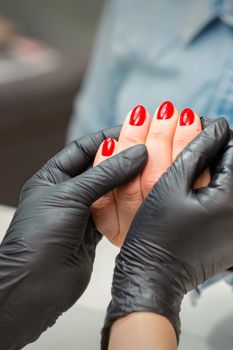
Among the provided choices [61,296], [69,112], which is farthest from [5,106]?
[61,296]

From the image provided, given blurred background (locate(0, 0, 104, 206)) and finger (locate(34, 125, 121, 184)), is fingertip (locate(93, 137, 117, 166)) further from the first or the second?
blurred background (locate(0, 0, 104, 206))

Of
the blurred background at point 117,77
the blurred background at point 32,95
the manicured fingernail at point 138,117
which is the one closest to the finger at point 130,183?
the manicured fingernail at point 138,117

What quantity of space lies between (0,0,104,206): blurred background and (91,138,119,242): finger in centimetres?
134

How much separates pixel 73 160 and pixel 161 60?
1.59ft

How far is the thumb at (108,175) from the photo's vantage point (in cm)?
74

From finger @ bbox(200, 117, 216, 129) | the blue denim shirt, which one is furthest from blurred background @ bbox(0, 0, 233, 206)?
finger @ bbox(200, 117, 216, 129)

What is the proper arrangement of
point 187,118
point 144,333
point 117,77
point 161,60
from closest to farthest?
point 144,333 < point 187,118 < point 161,60 < point 117,77

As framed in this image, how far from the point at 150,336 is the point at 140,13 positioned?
788 millimetres

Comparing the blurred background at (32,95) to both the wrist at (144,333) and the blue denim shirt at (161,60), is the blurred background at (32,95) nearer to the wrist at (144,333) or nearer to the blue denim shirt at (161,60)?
the blue denim shirt at (161,60)

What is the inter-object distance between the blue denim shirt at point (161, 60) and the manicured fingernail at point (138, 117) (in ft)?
0.94

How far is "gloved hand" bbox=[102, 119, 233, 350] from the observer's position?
70 cm

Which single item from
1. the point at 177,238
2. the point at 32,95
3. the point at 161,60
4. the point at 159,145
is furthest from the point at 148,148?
the point at 32,95

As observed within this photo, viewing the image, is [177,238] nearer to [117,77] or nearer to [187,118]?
[187,118]

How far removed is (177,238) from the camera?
70 cm
